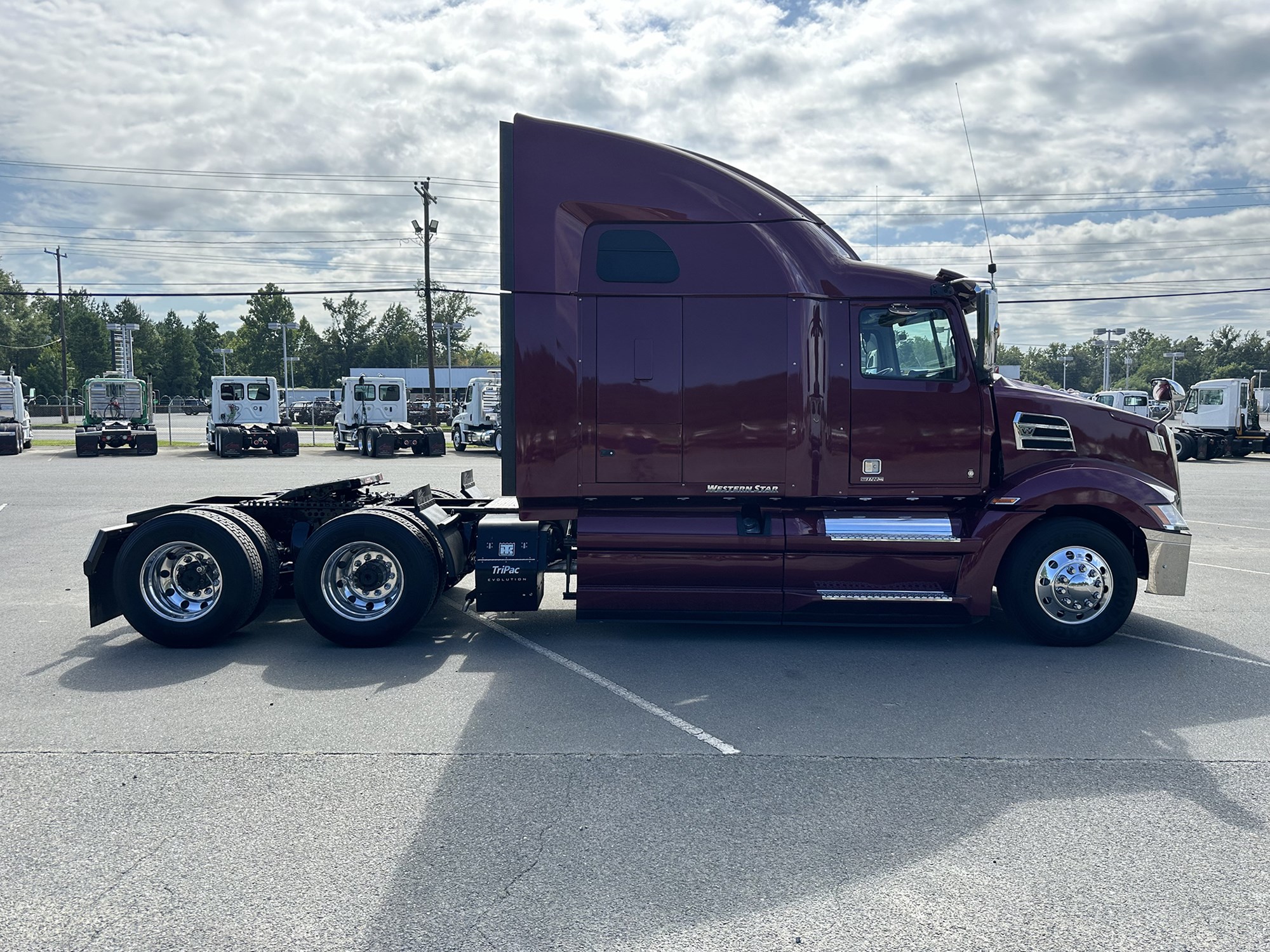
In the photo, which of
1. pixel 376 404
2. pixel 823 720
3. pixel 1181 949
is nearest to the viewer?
pixel 1181 949

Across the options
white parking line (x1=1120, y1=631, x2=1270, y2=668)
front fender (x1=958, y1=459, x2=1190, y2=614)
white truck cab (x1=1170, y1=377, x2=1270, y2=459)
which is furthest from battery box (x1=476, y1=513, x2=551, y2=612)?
white truck cab (x1=1170, y1=377, x2=1270, y2=459)

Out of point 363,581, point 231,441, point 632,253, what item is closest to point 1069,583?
point 632,253

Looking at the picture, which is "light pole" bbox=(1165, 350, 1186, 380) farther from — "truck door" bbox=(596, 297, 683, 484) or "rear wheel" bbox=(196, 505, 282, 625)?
"rear wheel" bbox=(196, 505, 282, 625)

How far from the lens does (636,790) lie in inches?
169

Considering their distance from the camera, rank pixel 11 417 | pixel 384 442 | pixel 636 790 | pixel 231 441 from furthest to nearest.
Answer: pixel 11 417 → pixel 384 442 → pixel 231 441 → pixel 636 790

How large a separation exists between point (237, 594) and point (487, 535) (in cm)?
184

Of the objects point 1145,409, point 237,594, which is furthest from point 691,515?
point 1145,409

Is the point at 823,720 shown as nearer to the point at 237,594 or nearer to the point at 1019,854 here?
the point at 1019,854

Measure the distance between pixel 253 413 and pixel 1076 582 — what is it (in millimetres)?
29996

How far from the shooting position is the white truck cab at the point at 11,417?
3084 centimetres

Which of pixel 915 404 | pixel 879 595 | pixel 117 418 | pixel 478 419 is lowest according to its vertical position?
pixel 879 595

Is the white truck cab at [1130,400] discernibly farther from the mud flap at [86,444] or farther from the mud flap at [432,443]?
the mud flap at [86,444]

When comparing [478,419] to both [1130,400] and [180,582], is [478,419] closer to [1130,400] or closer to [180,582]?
[1130,400]

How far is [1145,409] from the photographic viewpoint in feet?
117
